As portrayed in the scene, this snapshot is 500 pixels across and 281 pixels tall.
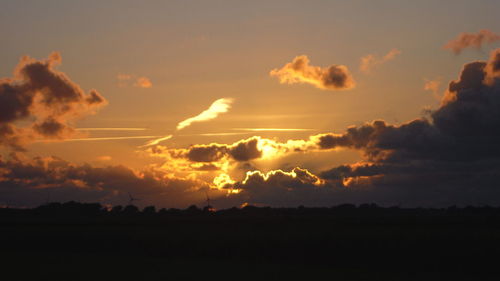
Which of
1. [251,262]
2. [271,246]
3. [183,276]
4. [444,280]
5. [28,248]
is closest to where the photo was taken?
[444,280]

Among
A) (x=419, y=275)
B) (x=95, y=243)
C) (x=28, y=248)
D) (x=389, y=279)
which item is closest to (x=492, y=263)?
(x=419, y=275)

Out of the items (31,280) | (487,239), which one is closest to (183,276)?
(31,280)

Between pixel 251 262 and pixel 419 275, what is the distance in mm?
21574

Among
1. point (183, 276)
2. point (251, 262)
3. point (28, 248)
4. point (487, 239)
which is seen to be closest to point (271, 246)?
point (251, 262)

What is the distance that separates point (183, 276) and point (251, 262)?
A: 51.4ft

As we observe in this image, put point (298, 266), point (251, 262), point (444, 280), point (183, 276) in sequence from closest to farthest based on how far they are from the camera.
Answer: point (444, 280) < point (183, 276) < point (298, 266) < point (251, 262)

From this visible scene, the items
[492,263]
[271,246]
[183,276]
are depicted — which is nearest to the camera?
[183,276]

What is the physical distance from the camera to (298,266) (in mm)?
67188

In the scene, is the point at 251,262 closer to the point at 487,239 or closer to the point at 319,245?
the point at 319,245

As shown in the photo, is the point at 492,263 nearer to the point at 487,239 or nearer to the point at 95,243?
the point at 487,239

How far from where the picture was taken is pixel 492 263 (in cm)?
6131

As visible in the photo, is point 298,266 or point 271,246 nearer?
point 298,266

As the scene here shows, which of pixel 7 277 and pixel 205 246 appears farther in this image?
pixel 205 246

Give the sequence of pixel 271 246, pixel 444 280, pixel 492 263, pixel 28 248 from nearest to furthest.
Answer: pixel 444 280
pixel 492 263
pixel 271 246
pixel 28 248
